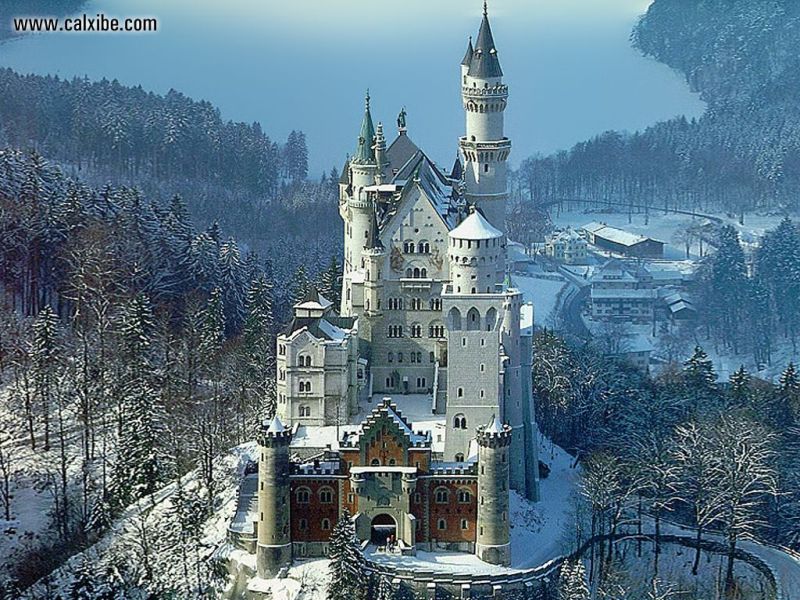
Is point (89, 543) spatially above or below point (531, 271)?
below

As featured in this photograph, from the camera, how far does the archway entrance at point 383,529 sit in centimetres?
7206

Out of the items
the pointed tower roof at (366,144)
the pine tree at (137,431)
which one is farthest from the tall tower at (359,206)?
the pine tree at (137,431)

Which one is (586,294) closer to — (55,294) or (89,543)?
(55,294)

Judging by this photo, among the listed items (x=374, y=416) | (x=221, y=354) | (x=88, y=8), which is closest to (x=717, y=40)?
(x=88, y=8)

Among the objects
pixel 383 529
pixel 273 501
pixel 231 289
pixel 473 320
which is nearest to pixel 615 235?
pixel 231 289

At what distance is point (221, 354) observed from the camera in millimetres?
91188

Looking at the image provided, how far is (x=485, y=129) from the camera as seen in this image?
274ft

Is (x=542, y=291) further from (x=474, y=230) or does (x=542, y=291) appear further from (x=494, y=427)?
(x=494, y=427)

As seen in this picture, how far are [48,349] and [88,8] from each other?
111ft

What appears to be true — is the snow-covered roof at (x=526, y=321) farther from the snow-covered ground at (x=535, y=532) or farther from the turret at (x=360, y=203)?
the turret at (x=360, y=203)

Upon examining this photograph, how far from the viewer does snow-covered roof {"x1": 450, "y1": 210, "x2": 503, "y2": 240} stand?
242 feet

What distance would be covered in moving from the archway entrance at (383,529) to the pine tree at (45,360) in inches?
791

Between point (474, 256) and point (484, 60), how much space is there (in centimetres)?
1361

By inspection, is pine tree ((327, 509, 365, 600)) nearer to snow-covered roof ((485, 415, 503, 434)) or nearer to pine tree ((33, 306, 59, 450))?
snow-covered roof ((485, 415, 503, 434))
